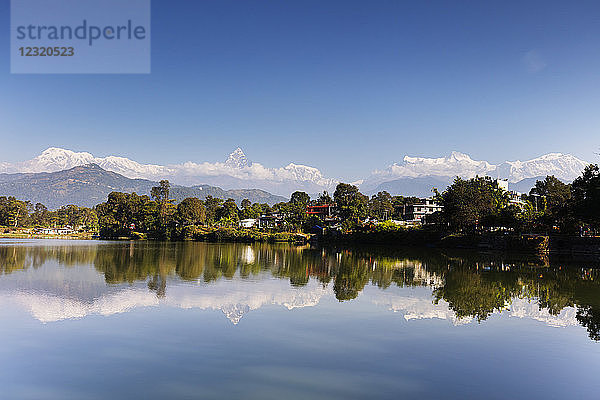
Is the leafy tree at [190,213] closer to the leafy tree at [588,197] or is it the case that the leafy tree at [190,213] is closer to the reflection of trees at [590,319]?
the leafy tree at [588,197]

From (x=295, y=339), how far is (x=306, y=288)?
8662 mm

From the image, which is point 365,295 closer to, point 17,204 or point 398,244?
point 398,244

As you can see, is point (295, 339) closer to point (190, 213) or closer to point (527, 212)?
point (527, 212)

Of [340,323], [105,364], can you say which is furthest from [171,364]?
[340,323]

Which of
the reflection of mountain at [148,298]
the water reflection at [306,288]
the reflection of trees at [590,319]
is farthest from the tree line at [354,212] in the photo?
the reflection of mountain at [148,298]

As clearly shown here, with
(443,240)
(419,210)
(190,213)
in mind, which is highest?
(419,210)

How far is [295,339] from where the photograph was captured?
10.8 m

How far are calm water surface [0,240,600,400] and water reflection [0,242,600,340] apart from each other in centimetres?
10

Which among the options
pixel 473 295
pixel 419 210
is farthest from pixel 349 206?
pixel 473 295

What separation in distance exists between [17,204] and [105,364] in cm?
11503

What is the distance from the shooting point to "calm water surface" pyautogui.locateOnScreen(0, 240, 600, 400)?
773cm

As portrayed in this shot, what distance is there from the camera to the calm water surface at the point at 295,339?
25.4 feet

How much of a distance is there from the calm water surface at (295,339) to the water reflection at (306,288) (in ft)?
0.32

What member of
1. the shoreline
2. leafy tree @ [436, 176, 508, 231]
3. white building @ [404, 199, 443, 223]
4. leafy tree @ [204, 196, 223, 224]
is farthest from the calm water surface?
white building @ [404, 199, 443, 223]
